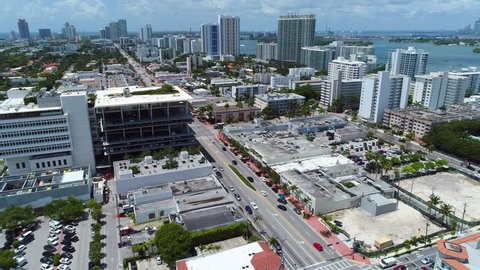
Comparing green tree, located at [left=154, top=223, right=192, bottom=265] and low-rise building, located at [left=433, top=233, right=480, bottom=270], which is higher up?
low-rise building, located at [left=433, top=233, right=480, bottom=270]

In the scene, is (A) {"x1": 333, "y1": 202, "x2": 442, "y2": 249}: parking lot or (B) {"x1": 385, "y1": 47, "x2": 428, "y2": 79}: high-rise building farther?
(B) {"x1": 385, "y1": 47, "x2": 428, "y2": 79}: high-rise building

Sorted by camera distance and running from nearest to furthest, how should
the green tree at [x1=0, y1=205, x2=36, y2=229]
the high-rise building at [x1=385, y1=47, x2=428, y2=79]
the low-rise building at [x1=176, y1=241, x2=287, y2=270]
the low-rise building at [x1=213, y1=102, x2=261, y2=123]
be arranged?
the low-rise building at [x1=176, y1=241, x2=287, y2=270] < the green tree at [x1=0, y1=205, x2=36, y2=229] < the low-rise building at [x1=213, y1=102, x2=261, y2=123] < the high-rise building at [x1=385, y1=47, x2=428, y2=79]

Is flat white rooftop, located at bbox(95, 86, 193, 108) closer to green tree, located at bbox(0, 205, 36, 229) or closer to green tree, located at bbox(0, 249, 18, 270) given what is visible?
green tree, located at bbox(0, 205, 36, 229)

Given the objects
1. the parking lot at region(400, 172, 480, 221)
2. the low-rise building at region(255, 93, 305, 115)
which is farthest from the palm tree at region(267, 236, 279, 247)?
the low-rise building at region(255, 93, 305, 115)

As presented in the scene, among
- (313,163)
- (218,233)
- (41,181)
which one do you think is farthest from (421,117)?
(41,181)

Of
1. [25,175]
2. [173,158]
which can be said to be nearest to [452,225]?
[173,158]

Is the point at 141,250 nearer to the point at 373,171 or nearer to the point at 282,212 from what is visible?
the point at 282,212
